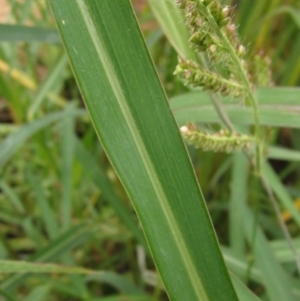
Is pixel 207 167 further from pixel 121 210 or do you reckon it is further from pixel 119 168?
pixel 119 168

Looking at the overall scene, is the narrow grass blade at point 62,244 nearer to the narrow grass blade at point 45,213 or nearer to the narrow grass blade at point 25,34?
the narrow grass blade at point 45,213

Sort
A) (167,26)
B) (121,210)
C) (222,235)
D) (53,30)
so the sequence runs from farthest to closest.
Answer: (222,235)
(121,210)
(53,30)
(167,26)

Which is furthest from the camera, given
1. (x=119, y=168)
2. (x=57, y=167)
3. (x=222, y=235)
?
(x=222, y=235)

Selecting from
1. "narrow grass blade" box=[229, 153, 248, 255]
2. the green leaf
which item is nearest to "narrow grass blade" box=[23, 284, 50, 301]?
"narrow grass blade" box=[229, 153, 248, 255]

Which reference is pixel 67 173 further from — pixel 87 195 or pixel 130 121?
pixel 130 121

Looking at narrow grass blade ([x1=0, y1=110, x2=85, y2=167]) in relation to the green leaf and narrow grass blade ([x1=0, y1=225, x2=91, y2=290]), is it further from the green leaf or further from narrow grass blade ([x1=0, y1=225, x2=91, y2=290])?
the green leaf

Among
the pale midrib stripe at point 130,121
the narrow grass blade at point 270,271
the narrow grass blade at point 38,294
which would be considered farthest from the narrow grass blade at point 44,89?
the pale midrib stripe at point 130,121

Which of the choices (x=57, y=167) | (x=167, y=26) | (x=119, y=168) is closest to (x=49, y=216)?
(x=57, y=167)
